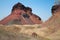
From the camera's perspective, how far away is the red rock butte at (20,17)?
78.7 meters

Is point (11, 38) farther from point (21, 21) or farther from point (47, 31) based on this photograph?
point (21, 21)

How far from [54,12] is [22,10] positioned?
35.9m

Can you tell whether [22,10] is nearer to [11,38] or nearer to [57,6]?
[57,6]

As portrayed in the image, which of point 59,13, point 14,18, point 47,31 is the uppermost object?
point 14,18

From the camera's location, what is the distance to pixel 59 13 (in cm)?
5203

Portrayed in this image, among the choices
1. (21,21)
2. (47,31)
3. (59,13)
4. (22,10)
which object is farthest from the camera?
(22,10)

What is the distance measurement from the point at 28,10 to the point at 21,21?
16.6m

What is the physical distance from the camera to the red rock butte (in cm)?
7869

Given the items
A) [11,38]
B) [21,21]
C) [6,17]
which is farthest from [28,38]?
[6,17]

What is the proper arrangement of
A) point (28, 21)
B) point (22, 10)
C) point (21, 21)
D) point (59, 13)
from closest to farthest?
point (59, 13) → point (21, 21) → point (28, 21) → point (22, 10)

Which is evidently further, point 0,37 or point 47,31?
point 47,31

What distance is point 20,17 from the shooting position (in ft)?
266

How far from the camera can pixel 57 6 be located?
185ft

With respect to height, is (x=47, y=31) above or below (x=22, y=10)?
below
